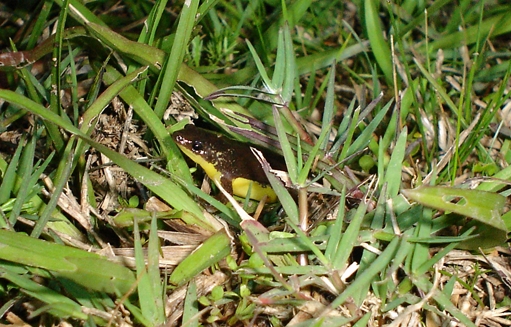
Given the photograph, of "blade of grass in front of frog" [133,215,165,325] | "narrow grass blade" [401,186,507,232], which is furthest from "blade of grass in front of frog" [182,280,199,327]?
"narrow grass blade" [401,186,507,232]

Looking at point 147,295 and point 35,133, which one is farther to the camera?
point 35,133

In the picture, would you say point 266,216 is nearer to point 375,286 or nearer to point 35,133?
point 375,286

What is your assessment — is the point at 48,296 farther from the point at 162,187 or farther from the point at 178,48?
the point at 178,48

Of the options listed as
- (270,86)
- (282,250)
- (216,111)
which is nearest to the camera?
(282,250)

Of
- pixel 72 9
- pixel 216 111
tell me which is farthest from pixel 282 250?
pixel 72 9

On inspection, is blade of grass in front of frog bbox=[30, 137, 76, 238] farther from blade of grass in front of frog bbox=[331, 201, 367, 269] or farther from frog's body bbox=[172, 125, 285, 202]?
blade of grass in front of frog bbox=[331, 201, 367, 269]

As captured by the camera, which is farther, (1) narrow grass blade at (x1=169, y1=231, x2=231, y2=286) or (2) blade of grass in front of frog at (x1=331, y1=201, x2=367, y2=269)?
(1) narrow grass blade at (x1=169, y1=231, x2=231, y2=286)

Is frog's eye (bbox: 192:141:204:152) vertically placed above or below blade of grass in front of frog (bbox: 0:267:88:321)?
above
